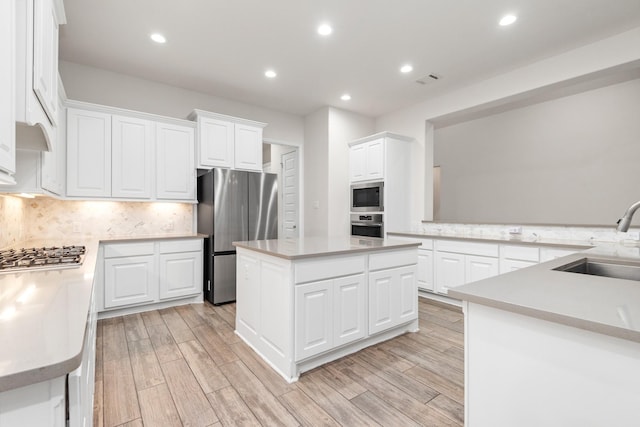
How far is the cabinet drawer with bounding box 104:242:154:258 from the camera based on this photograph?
10.3 ft

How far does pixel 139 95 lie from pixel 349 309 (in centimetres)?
378

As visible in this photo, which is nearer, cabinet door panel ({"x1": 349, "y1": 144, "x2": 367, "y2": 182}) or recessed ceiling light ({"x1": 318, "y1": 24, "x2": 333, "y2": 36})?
recessed ceiling light ({"x1": 318, "y1": 24, "x2": 333, "y2": 36})

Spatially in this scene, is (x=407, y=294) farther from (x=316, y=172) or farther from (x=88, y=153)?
(x=88, y=153)

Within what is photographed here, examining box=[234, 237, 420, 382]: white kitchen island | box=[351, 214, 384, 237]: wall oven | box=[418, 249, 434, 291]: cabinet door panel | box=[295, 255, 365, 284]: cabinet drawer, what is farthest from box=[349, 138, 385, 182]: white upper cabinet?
box=[295, 255, 365, 284]: cabinet drawer

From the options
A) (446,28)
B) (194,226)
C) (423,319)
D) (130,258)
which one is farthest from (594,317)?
(194,226)

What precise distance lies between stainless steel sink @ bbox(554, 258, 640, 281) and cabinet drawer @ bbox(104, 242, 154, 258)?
145 inches

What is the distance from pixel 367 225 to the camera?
4730 millimetres

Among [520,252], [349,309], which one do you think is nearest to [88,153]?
[349,309]

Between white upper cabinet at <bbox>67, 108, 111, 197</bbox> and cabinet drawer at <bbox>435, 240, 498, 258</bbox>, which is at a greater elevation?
white upper cabinet at <bbox>67, 108, 111, 197</bbox>

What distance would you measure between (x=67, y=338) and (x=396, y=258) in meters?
2.33

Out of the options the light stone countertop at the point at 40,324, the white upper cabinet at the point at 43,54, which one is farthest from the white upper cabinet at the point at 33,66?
the light stone countertop at the point at 40,324

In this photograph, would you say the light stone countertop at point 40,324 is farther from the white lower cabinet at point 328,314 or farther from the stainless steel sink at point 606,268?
the stainless steel sink at point 606,268

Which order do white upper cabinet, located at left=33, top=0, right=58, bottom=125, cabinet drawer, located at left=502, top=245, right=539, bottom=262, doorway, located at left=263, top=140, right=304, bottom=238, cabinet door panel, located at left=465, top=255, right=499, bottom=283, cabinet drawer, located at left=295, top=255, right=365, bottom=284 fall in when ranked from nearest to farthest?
white upper cabinet, located at left=33, top=0, right=58, bottom=125 < cabinet drawer, located at left=295, top=255, right=365, bottom=284 < cabinet drawer, located at left=502, top=245, right=539, bottom=262 < cabinet door panel, located at left=465, top=255, right=499, bottom=283 < doorway, located at left=263, top=140, right=304, bottom=238

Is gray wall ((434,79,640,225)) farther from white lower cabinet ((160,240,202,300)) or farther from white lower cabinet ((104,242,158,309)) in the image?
white lower cabinet ((104,242,158,309))
